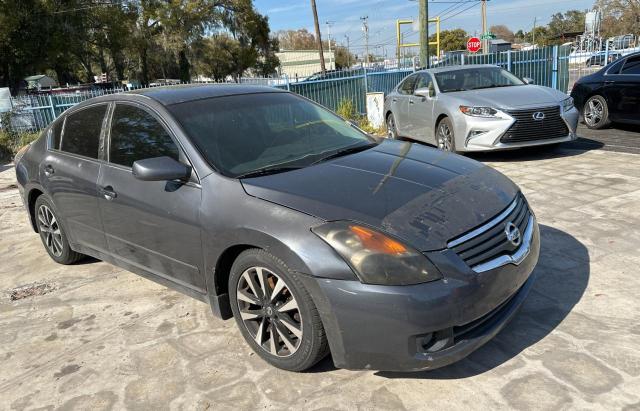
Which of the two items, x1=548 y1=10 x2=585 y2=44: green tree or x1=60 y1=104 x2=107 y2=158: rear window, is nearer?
x1=60 y1=104 x2=107 y2=158: rear window

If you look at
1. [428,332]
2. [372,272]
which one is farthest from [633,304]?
[372,272]

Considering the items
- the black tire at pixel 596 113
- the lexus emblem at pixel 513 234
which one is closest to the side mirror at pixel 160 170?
the lexus emblem at pixel 513 234

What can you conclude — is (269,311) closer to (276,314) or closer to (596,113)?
(276,314)

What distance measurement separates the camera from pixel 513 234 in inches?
111

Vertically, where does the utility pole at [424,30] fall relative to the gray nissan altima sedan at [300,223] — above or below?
above

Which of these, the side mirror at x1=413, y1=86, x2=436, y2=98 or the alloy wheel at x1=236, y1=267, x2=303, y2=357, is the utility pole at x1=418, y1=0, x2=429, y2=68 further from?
the alloy wheel at x1=236, y1=267, x2=303, y2=357

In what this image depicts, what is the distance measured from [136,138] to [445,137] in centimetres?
568

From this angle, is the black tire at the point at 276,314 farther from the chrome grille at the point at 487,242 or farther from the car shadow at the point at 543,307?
the chrome grille at the point at 487,242

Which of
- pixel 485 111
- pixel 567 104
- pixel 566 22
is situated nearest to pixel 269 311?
pixel 485 111

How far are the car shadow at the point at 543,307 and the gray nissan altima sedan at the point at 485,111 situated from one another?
3132 millimetres

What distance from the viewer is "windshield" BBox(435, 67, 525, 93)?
8539 mm

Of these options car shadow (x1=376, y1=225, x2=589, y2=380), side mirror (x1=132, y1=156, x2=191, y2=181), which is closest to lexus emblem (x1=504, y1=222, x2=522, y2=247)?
car shadow (x1=376, y1=225, x2=589, y2=380)

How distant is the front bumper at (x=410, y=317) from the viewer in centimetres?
241

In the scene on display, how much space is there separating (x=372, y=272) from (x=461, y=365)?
2.87 ft
